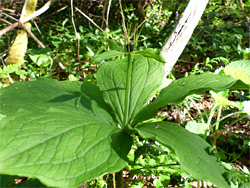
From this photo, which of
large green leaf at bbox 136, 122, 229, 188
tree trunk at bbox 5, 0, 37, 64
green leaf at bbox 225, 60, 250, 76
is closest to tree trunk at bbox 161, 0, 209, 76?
green leaf at bbox 225, 60, 250, 76

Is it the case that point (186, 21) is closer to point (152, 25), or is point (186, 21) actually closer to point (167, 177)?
point (167, 177)

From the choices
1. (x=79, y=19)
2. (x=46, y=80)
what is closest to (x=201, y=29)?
(x=79, y=19)

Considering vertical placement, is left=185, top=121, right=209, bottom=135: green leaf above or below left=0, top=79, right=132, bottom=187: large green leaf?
below

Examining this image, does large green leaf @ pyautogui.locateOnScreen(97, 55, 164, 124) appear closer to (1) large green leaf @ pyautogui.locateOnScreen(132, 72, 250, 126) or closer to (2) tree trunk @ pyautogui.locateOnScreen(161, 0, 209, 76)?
(1) large green leaf @ pyautogui.locateOnScreen(132, 72, 250, 126)

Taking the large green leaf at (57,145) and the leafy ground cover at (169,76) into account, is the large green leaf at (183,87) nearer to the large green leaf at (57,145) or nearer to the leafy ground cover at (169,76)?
the leafy ground cover at (169,76)

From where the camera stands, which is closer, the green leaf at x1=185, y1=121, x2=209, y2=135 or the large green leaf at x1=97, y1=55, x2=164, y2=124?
the large green leaf at x1=97, y1=55, x2=164, y2=124

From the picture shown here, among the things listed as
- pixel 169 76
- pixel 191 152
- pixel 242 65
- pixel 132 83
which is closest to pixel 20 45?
pixel 169 76

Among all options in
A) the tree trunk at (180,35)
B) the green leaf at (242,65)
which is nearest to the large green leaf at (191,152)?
the green leaf at (242,65)
